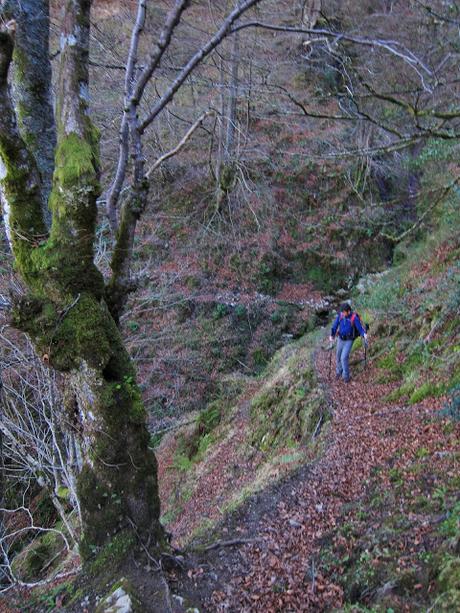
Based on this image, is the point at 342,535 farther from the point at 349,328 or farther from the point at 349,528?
the point at 349,328

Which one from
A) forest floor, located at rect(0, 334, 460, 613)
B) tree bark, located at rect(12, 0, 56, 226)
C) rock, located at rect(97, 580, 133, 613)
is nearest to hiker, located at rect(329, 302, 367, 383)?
forest floor, located at rect(0, 334, 460, 613)

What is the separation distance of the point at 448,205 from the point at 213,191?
9.03 metres

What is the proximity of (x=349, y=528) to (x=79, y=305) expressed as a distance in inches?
136

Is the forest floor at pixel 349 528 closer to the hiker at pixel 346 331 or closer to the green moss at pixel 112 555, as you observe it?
the green moss at pixel 112 555

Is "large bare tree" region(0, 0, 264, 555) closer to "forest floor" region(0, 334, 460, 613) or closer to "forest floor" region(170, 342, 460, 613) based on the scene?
"forest floor" region(0, 334, 460, 613)

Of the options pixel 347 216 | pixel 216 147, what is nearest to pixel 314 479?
pixel 347 216

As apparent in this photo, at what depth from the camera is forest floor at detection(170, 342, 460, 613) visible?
A: 12.1 ft

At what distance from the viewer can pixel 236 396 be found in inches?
502

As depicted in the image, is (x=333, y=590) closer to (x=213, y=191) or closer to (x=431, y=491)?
(x=431, y=491)

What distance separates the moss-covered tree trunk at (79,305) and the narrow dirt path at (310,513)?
3.43 ft

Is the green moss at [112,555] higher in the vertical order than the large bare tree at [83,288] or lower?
lower

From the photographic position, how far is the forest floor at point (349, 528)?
3.70 meters

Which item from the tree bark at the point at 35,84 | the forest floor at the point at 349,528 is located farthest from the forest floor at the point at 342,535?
the tree bark at the point at 35,84

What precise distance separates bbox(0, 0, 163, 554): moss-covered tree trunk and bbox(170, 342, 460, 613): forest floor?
0.92 meters
